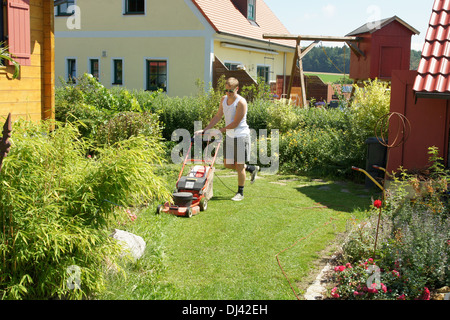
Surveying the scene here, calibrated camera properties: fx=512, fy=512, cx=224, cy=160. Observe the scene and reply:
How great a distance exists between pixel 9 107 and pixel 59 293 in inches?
191

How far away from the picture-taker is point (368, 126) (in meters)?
10.9

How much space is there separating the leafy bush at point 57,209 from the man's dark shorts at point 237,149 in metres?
3.96

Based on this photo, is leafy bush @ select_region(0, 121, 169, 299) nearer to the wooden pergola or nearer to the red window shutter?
the red window shutter

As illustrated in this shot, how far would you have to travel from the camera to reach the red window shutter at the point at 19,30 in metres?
7.83

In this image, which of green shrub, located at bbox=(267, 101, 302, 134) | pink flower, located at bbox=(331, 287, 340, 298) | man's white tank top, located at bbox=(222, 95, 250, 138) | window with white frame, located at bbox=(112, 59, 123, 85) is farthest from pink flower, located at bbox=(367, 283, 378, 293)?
window with white frame, located at bbox=(112, 59, 123, 85)

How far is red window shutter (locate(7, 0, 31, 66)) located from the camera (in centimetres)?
783

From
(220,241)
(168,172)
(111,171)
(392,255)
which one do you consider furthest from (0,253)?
(168,172)

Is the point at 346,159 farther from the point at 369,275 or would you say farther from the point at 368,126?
the point at 369,275

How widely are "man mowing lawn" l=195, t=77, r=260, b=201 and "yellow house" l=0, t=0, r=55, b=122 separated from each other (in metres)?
2.93

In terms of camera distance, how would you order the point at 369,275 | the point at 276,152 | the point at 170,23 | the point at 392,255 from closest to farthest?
the point at 369,275 < the point at 392,255 < the point at 276,152 < the point at 170,23

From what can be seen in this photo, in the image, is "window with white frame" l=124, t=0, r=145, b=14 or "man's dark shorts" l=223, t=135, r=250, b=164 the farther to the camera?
"window with white frame" l=124, t=0, r=145, b=14

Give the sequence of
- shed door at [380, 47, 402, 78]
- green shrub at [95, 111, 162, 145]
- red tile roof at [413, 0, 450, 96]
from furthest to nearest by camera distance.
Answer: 1. shed door at [380, 47, 402, 78]
2. green shrub at [95, 111, 162, 145]
3. red tile roof at [413, 0, 450, 96]

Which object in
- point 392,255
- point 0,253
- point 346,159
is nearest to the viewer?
point 0,253

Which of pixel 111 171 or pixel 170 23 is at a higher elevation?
pixel 170 23
